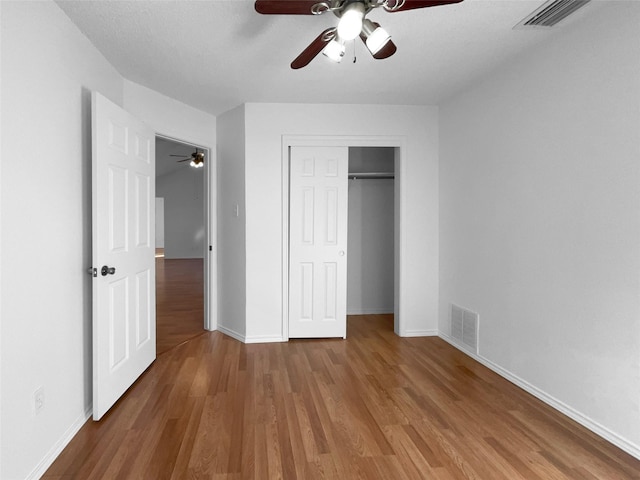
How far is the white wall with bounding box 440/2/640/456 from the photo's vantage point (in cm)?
217

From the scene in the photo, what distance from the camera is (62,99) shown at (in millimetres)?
2281

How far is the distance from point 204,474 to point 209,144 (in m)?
3.43

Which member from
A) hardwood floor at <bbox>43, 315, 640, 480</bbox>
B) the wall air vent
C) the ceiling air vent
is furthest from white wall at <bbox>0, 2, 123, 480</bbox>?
the wall air vent

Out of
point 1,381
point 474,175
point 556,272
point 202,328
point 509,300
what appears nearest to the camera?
point 1,381

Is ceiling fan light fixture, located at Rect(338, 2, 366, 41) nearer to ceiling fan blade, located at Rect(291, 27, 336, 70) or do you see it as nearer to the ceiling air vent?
ceiling fan blade, located at Rect(291, 27, 336, 70)

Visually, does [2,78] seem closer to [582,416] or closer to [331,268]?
[331,268]

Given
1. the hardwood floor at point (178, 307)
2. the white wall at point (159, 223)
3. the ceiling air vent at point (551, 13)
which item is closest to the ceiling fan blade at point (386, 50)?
the ceiling air vent at point (551, 13)

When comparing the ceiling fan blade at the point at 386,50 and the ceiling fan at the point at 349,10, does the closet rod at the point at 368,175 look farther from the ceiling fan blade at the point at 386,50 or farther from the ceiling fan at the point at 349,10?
the ceiling fan at the point at 349,10

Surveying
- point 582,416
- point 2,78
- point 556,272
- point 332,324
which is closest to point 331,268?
point 332,324

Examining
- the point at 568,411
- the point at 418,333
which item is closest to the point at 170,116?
the point at 418,333

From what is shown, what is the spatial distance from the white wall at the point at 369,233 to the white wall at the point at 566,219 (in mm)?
1729

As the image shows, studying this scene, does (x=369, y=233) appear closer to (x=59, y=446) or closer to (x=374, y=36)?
(x=374, y=36)

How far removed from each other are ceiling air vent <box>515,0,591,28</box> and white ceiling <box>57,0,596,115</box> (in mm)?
59

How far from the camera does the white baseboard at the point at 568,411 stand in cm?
215
